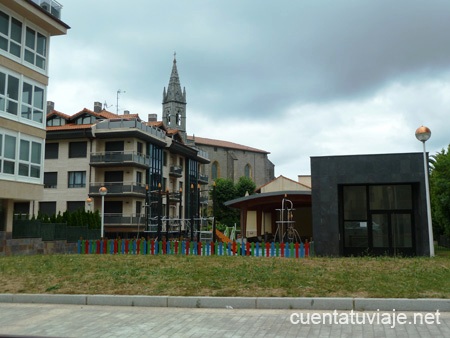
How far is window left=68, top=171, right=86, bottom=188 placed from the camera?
151 feet

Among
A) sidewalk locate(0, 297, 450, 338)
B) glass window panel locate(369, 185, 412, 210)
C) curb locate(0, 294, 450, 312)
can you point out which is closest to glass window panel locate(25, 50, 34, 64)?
curb locate(0, 294, 450, 312)

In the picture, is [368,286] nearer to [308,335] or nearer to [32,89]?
[308,335]

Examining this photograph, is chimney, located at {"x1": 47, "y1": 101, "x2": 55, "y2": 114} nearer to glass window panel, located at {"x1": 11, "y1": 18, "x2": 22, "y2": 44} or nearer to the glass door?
glass window panel, located at {"x1": 11, "y1": 18, "x2": 22, "y2": 44}

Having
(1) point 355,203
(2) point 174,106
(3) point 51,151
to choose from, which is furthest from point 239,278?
(2) point 174,106

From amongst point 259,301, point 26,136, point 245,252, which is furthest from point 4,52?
point 259,301

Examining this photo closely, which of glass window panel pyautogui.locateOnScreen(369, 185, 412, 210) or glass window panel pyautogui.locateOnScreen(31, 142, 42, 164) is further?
glass window panel pyautogui.locateOnScreen(31, 142, 42, 164)

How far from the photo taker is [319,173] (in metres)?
21.1

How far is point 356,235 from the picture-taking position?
68.6ft

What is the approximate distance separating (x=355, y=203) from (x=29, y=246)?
55.1ft

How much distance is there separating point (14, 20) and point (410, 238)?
73.0 feet

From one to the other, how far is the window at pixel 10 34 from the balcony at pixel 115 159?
71.0 ft

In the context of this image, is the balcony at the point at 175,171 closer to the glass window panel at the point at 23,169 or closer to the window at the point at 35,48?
the window at the point at 35,48

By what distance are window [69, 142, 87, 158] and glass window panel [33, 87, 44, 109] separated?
21.2 meters

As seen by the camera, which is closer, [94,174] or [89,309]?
[89,309]
